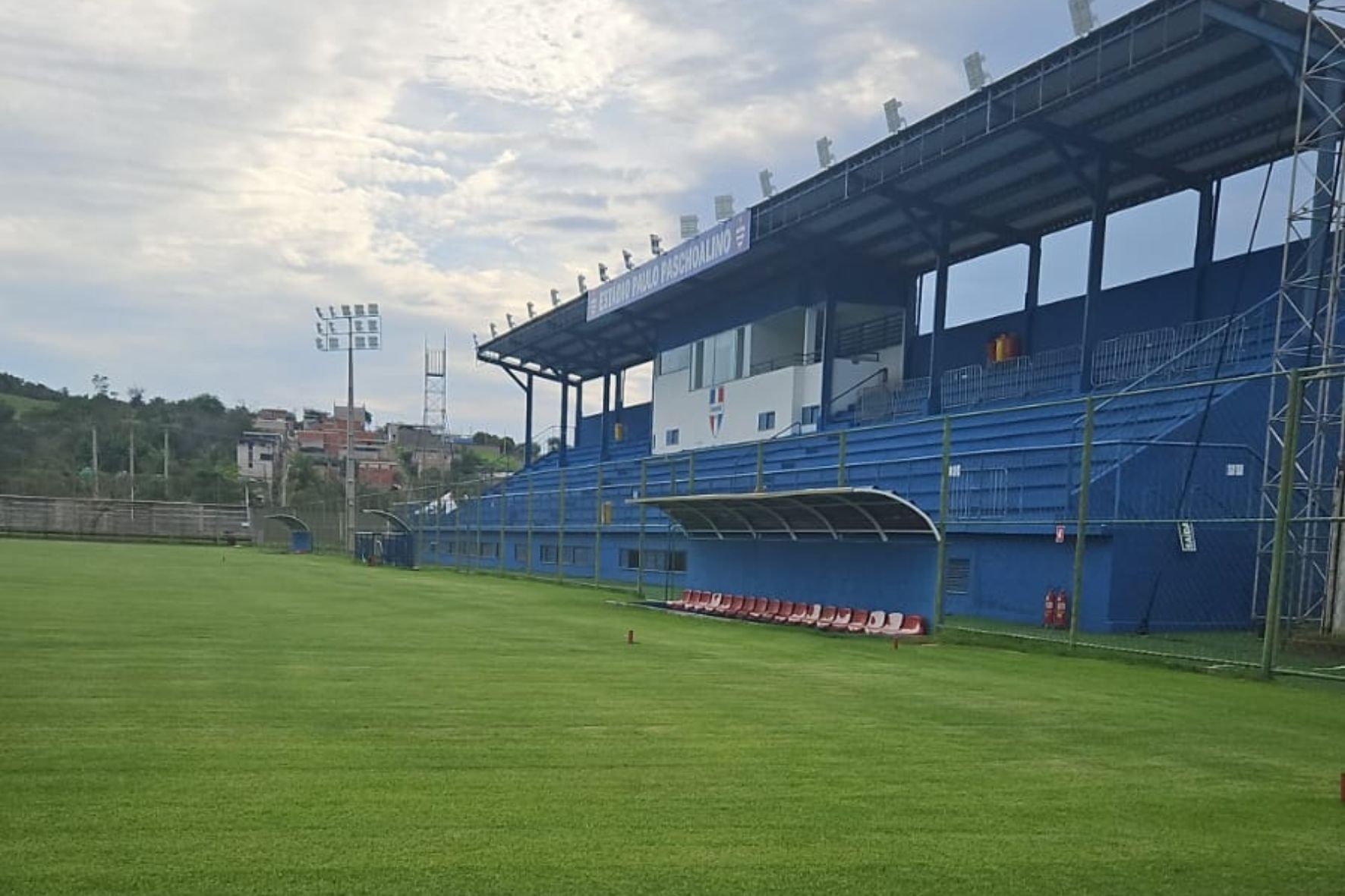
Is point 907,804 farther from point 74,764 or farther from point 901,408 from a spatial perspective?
point 901,408

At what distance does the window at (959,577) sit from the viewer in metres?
20.1

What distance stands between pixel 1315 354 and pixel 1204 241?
852 centimetres

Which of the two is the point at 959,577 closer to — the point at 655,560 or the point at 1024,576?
the point at 1024,576

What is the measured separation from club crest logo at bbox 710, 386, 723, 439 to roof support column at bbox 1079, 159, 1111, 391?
55.5 ft

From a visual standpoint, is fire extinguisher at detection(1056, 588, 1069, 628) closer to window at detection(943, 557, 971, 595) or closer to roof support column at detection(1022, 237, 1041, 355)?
window at detection(943, 557, 971, 595)

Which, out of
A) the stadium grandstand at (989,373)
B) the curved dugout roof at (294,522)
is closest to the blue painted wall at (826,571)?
the stadium grandstand at (989,373)

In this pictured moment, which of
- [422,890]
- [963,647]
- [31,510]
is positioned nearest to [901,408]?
[963,647]

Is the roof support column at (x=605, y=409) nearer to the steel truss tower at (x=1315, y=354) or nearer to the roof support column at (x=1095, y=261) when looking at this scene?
the roof support column at (x=1095, y=261)

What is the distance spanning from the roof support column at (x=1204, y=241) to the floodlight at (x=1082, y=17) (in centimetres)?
703

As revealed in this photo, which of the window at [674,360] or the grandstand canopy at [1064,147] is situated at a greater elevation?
the grandstand canopy at [1064,147]

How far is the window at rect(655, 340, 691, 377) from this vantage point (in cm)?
4349

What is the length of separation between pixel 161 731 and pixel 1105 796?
5.70 m

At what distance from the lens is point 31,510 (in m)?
65.1

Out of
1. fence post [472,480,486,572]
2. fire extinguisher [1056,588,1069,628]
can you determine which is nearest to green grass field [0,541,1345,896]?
fire extinguisher [1056,588,1069,628]
